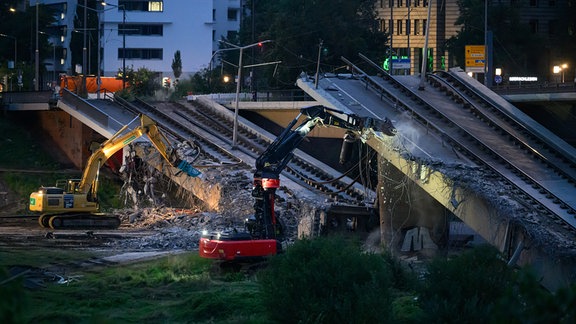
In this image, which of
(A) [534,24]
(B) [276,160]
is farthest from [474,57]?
(B) [276,160]

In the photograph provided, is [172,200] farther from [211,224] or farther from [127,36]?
[127,36]

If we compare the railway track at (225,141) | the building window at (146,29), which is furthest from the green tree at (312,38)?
the building window at (146,29)

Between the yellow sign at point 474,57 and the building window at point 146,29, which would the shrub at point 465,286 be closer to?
the yellow sign at point 474,57

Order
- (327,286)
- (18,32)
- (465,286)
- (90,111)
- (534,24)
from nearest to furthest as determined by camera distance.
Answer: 1. (465,286)
2. (327,286)
3. (90,111)
4. (18,32)
5. (534,24)

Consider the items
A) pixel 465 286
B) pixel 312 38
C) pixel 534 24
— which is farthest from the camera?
pixel 534 24

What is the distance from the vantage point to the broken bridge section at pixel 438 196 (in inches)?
1256

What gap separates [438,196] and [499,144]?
8.02 meters

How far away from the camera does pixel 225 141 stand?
56.3 m

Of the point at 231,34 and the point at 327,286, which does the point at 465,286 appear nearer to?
the point at 327,286

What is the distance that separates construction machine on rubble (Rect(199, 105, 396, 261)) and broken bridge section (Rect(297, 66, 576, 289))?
2058 mm

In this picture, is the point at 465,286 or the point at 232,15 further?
the point at 232,15

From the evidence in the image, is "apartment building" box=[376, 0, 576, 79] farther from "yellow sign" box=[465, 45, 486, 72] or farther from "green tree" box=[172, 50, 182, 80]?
"green tree" box=[172, 50, 182, 80]

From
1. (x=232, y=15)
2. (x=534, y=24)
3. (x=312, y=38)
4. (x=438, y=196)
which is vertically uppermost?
(x=232, y=15)

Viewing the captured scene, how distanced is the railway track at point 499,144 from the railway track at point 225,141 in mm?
4513
